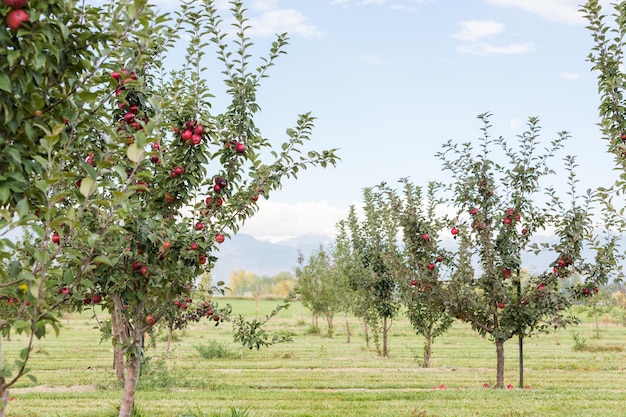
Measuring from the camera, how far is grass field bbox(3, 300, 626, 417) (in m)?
9.46

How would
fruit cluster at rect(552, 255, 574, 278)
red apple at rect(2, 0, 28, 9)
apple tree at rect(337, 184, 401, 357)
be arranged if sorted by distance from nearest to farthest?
red apple at rect(2, 0, 28, 9) → fruit cluster at rect(552, 255, 574, 278) → apple tree at rect(337, 184, 401, 357)

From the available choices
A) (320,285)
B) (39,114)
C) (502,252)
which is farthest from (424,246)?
(320,285)

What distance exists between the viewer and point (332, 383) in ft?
42.6

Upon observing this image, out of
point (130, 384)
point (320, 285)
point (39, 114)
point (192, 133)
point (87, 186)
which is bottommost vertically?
point (130, 384)

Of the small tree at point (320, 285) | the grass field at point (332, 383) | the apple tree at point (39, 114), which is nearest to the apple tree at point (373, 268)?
the grass field at point (332, 383)

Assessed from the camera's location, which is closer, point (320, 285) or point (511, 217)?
point (511, 217)

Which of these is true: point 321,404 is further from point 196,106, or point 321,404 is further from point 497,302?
point 196,106

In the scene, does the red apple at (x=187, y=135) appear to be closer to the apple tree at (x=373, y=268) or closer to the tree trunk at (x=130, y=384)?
the tree trunk at (x=130, y=384)

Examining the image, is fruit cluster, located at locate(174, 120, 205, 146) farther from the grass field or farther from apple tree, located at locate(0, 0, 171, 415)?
the grass field

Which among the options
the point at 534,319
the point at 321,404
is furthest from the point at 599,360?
the point at 321,404

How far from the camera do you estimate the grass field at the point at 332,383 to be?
9.46 meters

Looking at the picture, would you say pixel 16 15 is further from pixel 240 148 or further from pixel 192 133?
pixel 240 148

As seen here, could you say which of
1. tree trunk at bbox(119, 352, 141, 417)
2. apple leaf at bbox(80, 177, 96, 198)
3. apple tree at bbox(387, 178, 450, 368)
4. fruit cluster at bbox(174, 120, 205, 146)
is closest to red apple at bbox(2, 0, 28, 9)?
apple leaf at bbox(80, 177, 96, 198)

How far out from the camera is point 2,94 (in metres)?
2.91
